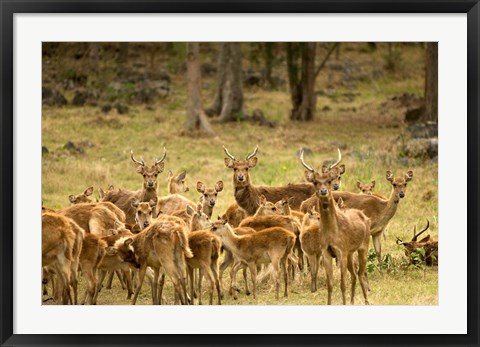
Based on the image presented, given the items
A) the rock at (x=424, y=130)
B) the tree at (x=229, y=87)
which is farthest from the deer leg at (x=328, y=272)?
the tree at (x=229, y=87)

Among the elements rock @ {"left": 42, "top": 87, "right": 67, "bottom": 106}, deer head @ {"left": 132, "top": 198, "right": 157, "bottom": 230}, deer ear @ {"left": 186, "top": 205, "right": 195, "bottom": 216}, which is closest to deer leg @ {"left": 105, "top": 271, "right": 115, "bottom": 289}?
deer head @ {"left": 132, "top": 198, "right": 157, "bottom": 230}

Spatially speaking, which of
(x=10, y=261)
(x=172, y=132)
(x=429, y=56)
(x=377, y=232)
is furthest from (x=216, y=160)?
(x=10, y=261)

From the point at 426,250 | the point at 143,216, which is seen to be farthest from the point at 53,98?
the point at 426,250

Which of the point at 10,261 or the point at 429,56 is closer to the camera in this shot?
the point at 10,261

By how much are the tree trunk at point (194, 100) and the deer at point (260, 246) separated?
16.2m

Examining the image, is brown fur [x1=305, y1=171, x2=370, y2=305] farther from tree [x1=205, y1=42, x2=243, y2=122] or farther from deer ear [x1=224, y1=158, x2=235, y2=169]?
tree [x1=205, y1=42, x2=243, y2=122]

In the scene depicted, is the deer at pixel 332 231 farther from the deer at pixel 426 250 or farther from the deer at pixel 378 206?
the deer at pixel 378 206

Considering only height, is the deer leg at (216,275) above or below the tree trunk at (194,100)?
below

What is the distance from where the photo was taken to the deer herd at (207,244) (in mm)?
11727

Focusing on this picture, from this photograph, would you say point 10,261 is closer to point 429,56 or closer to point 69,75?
point 429,56

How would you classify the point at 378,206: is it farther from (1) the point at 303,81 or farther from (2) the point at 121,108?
(2) the point at 121,108

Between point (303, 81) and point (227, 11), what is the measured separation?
948 inches

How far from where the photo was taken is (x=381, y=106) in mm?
36281

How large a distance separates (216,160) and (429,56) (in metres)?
7.54
